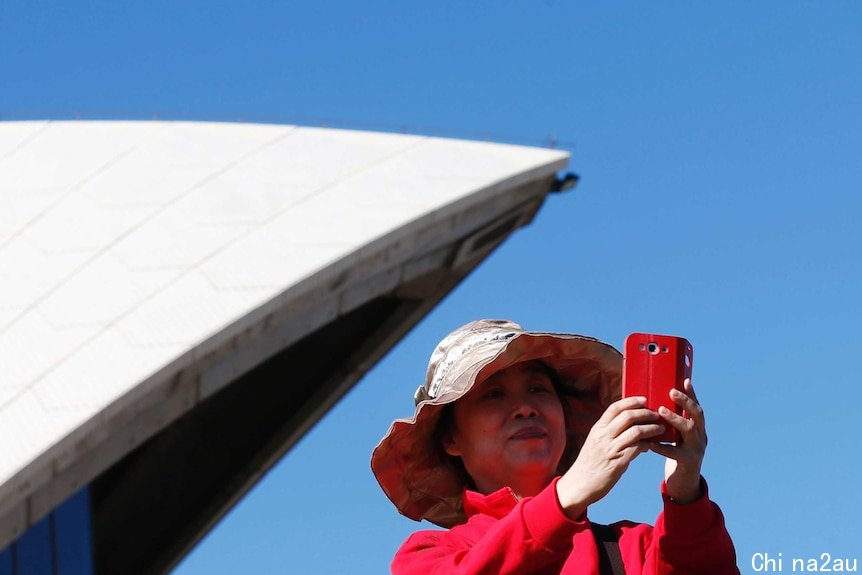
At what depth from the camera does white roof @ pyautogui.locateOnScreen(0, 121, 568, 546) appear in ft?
35.2

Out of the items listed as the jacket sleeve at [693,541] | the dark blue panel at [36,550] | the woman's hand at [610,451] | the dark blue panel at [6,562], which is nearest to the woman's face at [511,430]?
the jacket sleeve at [693,541]

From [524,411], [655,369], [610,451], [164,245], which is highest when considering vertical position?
[164,245]

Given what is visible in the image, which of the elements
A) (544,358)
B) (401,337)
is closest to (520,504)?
(544,358)

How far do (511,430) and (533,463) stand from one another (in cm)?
7

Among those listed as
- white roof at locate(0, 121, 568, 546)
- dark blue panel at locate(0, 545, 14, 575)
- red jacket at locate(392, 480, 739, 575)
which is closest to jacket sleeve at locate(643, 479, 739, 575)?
red jacket at locate(392, 480, 739, 575)

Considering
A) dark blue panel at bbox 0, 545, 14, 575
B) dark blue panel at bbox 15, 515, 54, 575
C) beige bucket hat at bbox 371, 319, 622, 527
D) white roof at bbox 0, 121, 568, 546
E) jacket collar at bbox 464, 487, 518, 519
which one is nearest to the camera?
jacket collar at bbox 464, 487, 518, 519

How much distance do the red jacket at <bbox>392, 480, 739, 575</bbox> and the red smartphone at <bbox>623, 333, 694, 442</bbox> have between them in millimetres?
166

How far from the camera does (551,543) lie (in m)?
2.34

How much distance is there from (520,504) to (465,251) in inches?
470

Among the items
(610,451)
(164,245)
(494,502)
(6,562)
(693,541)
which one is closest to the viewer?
(610,451)

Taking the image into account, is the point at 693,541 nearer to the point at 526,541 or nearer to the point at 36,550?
the point at 526,541

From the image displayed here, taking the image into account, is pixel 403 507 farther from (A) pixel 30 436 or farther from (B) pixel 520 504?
(A) pixel 30 436

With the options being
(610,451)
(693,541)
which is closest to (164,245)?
(693,541)

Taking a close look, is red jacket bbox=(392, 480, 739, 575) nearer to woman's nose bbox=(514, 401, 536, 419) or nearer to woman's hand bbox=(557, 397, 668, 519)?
woman's hand bbox=(557, 397, 668, 519)
